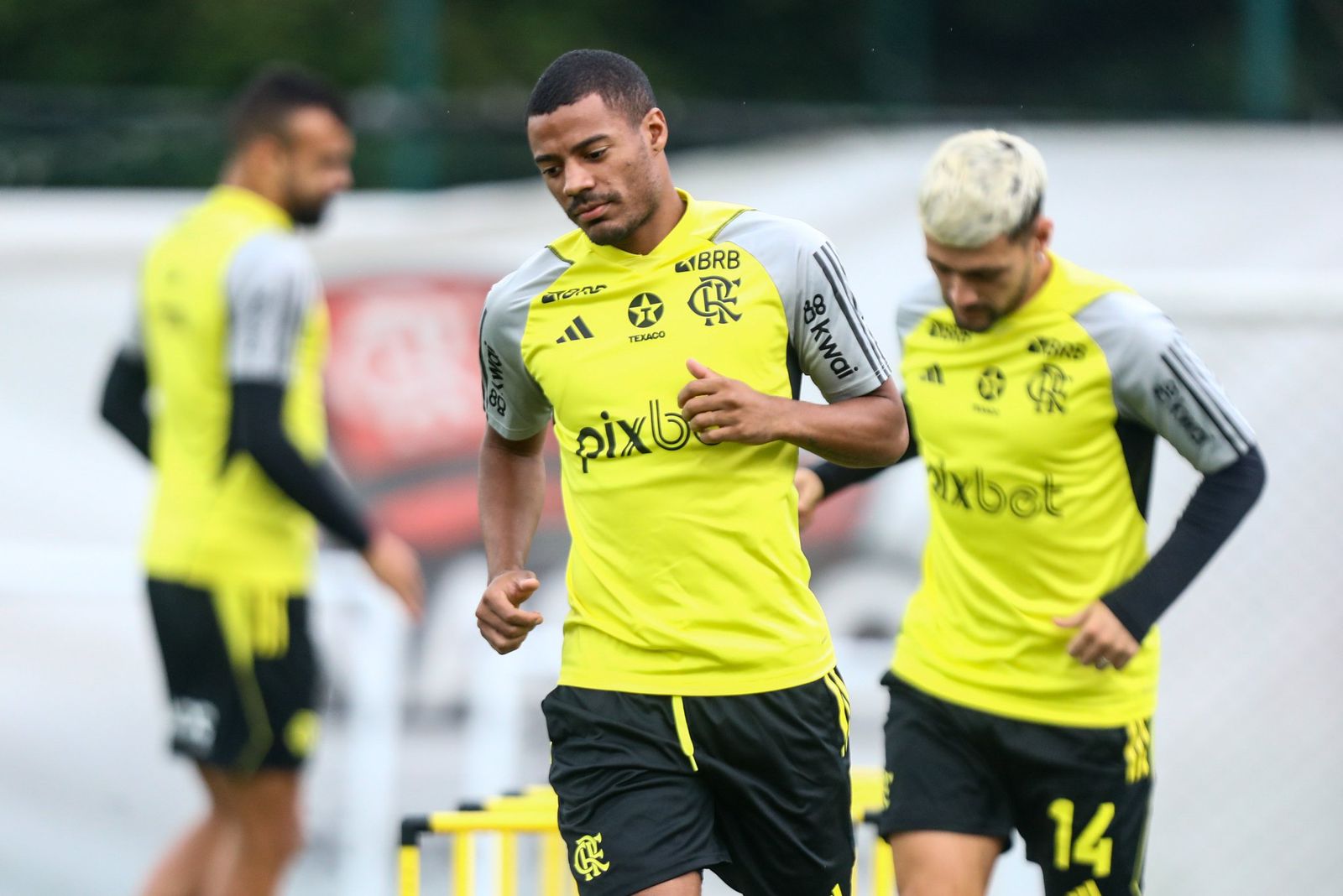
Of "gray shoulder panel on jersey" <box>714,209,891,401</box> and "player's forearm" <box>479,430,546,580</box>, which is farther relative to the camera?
"player's forearm" <box>479,430,546,580</box>

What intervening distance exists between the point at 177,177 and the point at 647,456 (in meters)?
4.89

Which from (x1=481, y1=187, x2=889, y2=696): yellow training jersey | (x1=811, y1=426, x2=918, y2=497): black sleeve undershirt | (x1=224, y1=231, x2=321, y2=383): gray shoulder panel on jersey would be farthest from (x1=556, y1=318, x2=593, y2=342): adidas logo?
(x1=224, y1=231, x2=321, y2=383): gray shoulder panel on jersey

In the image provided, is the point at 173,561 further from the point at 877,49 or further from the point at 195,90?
the point at 195,90

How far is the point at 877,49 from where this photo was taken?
911 cm

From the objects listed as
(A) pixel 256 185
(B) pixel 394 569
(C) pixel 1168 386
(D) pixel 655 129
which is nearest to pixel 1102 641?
(C) pixel 1168 386

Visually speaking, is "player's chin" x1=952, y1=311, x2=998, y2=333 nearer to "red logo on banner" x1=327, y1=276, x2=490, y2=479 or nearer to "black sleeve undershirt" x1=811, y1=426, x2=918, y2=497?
"black sleeve undershirt" x1=811, y1=426, x2=918, y2=497

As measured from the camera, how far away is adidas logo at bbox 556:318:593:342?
3295 millimetres

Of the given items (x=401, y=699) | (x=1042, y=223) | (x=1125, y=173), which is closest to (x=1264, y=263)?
(x=1125, y=173)

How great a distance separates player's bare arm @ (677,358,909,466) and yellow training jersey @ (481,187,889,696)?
0.23 feet

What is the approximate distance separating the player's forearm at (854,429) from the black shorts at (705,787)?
43 centimetres

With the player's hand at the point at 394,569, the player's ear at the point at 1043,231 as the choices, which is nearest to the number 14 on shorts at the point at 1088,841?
the player's ear at the point at 1043,231

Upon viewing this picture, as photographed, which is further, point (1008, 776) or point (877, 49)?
point (877, 49)

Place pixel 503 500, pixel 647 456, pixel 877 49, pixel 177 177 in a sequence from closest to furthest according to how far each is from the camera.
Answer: pixel 647 456 → pixel 503 500 → pixel 177 177 → pixel 877 49

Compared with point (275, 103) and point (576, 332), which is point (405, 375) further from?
point (576, 332)
